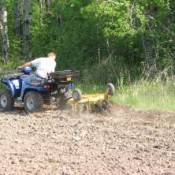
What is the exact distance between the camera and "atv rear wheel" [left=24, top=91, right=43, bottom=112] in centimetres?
1355

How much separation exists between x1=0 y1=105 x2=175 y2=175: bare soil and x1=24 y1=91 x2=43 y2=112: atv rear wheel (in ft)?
1.27

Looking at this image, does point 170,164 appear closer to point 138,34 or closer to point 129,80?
point 129,80

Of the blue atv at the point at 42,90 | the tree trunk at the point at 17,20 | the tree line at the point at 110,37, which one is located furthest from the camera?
the tree trunk at the point at 17,20

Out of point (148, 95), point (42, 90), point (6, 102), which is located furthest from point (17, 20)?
point (42, 90)

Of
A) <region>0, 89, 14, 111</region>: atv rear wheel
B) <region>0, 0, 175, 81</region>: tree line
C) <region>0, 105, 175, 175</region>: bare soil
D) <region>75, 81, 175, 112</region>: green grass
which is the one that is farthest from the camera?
<region>0, 0, 175, 81</region>: tree line

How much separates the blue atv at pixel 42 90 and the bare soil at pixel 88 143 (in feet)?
1.75

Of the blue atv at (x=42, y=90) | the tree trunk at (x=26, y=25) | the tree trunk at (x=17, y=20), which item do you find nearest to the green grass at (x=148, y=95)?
the blue atv at (x=42, y=90)

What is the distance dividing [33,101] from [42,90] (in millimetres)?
346

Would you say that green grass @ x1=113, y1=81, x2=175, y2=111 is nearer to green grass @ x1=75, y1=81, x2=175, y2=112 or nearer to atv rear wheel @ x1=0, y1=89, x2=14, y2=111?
green grass @ x1=75, y1=81, x2=175, y2=112

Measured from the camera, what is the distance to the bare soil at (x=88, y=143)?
793 cm

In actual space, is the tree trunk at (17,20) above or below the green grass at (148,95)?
above

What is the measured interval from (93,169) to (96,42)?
14.2m

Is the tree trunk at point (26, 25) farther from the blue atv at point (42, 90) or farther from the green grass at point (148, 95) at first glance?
the blue atv at point (42, 90)

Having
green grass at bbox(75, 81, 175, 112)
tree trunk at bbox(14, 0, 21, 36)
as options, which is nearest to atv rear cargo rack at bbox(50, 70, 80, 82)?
green grass at bbox(75, 81, 175, 112)
